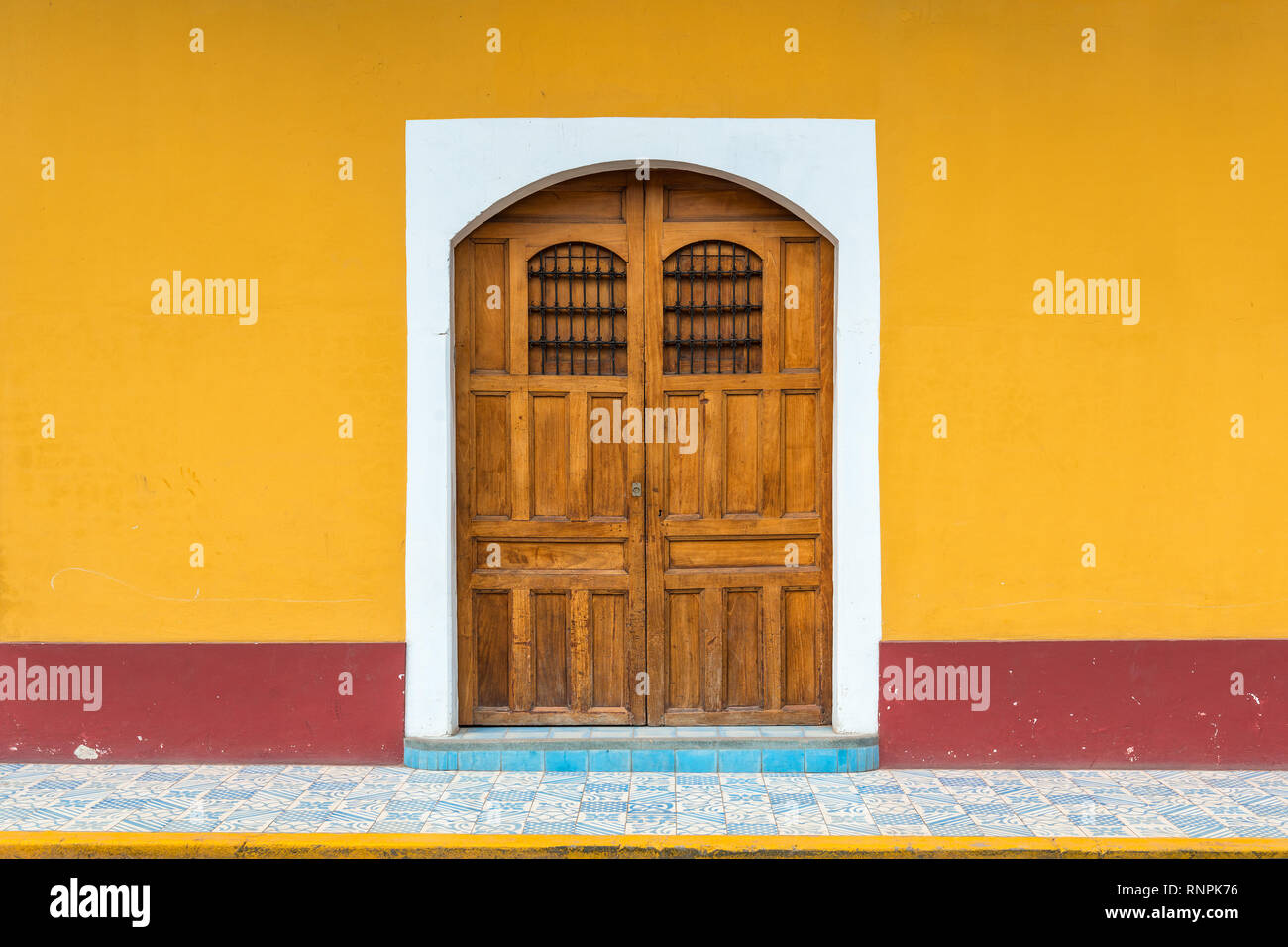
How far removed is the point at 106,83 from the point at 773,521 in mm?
4277

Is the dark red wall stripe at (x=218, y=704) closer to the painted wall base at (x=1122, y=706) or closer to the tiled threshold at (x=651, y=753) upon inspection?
the tiled threshold at (x=651, y=753)

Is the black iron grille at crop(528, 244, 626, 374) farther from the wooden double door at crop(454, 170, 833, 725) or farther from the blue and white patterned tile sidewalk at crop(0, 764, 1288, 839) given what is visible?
the blue and white patterned tile sidewalk at crop(0, 764, 1288, 839)

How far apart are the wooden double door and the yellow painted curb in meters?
1.30

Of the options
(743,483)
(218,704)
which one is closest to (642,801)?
(743,483)

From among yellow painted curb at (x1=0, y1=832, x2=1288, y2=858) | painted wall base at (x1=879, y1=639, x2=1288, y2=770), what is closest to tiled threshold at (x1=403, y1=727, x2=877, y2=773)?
painted wall base at (x1=879, y1=639, x2=1288, y2=770)

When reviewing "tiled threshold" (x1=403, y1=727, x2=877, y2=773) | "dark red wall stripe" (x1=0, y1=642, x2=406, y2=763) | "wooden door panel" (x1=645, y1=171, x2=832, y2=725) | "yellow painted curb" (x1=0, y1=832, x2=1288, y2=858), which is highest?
"wooden door panel" (x1=645, y1=171, x2=832, y2=725)

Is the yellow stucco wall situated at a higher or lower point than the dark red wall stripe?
higher

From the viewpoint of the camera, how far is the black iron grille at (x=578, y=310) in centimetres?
566

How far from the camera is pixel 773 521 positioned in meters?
5.68

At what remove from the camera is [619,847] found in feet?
14.3

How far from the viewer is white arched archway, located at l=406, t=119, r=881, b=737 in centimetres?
545

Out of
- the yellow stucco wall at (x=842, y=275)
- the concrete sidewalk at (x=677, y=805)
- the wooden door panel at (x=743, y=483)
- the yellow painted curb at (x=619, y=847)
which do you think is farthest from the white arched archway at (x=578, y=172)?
the yellow painted curb at (x=619, y=847)

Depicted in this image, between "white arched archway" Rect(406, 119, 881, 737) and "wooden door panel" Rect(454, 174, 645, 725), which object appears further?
"wooden door panel" Rect(454, 174, 645, 725)

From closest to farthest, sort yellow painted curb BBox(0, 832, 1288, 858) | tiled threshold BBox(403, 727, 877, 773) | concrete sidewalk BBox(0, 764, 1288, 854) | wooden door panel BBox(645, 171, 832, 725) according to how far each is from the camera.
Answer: yellow painted curb BBox(0, 832, 1288, 858) → concrete sidewalk BBox(0, 764, 1288, 854) → tiled threshold BBox(403, 727, 877, 773) → wooden door panel BBox(645, 171, 832, 725)
